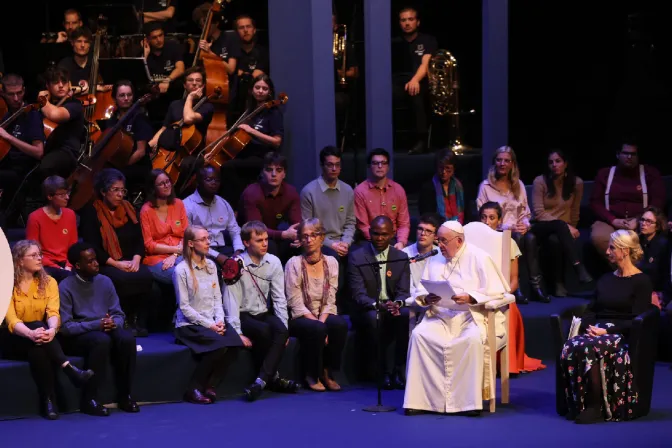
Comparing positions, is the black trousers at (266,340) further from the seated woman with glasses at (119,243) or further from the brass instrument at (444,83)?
the brass instrument at (444,83)

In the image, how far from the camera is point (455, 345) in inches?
264

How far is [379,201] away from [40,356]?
2.73 m

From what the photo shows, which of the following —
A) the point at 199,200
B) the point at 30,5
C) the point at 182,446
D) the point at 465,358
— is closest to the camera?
the point at 182,446

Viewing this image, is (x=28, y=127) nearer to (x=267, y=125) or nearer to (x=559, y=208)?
(x=267, y=125)

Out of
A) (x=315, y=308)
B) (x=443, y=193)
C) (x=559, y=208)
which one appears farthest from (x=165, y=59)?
(x=559, y=208)

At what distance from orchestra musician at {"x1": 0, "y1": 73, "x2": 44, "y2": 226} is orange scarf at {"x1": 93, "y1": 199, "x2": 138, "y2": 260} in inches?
25.4

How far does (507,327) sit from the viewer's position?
7.09 m

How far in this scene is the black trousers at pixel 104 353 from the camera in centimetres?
661

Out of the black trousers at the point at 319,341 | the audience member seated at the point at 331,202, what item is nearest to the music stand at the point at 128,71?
the audience member seated at the point at 331,202

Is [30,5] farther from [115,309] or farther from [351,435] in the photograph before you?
[351,435]

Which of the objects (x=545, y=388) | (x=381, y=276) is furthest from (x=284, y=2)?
(x=545, y=388)

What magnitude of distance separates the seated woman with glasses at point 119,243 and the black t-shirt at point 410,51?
10.7ft

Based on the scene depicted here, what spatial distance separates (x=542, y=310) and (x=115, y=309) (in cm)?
298

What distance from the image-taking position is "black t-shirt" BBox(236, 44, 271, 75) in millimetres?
9188
